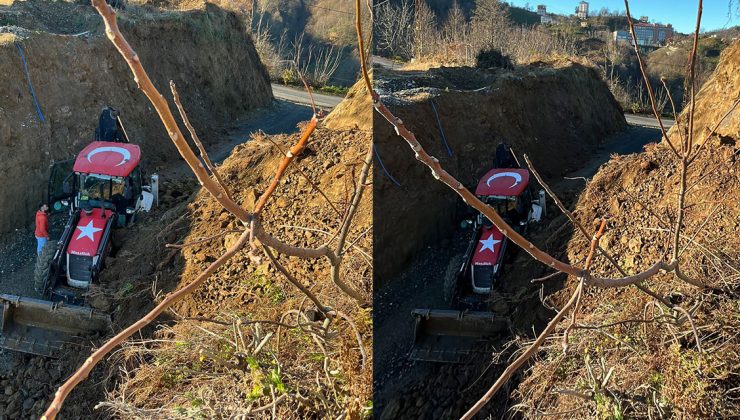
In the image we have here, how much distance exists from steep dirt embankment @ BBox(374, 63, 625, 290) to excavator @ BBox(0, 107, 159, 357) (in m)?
2.71

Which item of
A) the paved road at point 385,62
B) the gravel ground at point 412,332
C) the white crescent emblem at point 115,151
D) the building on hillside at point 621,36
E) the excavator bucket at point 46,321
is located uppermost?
the building on hillside at point 621,36

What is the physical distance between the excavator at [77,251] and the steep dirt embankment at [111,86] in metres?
1.16

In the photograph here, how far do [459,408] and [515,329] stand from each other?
68 centimetres

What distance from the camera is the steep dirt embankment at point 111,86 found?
796cm

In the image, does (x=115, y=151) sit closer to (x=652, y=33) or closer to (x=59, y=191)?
(x=59, y=191)

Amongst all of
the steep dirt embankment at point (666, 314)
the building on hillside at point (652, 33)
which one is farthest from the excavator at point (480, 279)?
the building on hillside at point (652, 33)

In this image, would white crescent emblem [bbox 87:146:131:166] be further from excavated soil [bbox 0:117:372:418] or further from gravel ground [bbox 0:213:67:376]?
gravel ground [bbox 0:213:67:376]

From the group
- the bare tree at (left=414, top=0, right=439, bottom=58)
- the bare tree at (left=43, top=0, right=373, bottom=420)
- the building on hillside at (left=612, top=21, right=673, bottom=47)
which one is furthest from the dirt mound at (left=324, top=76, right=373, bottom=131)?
the bare tree at (left=43, top=0, right=373, bottom=420)

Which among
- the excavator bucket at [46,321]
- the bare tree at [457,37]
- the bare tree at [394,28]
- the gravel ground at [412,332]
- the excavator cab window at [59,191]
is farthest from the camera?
the excavator cab window at [59,191]

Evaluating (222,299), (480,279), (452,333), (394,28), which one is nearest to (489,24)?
(394,28)

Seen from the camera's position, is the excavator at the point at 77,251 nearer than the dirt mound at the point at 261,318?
No

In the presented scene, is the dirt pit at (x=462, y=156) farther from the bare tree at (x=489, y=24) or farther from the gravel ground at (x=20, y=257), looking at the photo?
the gravel ground at (x=20, y=257)

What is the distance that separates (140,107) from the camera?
10.3 m

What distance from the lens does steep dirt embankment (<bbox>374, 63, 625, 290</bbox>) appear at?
4770 millimetres
